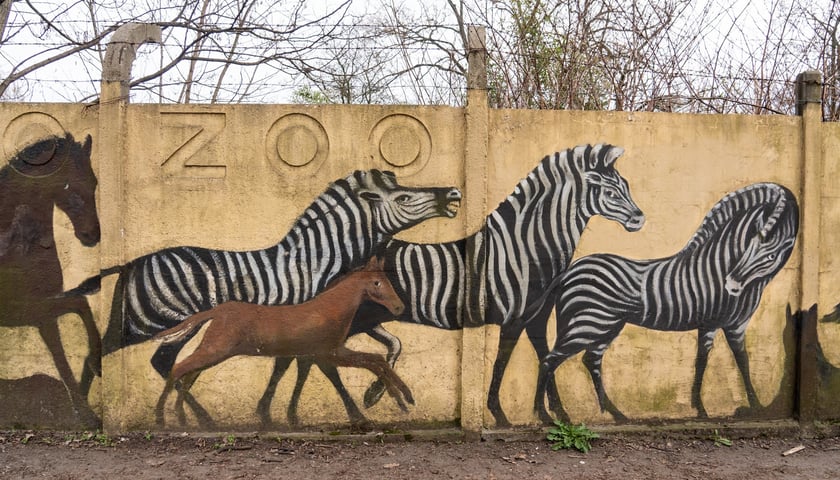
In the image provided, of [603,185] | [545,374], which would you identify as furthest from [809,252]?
[545,374]

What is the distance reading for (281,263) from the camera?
4148 mm

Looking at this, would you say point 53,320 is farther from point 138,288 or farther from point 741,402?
point 741,402

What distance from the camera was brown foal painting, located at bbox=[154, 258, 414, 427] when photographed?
413cm

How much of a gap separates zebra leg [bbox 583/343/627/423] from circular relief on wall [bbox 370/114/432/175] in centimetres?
195

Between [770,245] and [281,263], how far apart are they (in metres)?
3.82

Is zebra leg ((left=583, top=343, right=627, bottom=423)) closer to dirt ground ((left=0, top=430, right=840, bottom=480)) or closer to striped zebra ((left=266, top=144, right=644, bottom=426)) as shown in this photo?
dirt ground ((left=0, top=430, right=840, bottom=480))

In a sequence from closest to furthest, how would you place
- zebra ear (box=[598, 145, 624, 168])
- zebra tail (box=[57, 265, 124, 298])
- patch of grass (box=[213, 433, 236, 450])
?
patch of grass (box=[213, 433, 236, 450])
zebra tail (box=[57, 265, 124, 298])
zebra ear (box=[598, 145, 624, 168])

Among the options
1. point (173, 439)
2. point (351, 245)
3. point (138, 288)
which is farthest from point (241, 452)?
point (351, 245)

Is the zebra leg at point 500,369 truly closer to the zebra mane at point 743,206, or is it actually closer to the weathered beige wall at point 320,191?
the weathered beige wall at point 320,191

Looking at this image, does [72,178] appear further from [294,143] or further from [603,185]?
[603,185]

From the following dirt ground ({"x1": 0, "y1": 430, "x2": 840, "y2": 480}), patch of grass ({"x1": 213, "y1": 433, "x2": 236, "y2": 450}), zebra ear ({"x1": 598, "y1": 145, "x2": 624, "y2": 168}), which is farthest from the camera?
zebra ear ({"x1": 598, "y1": 145, "x2": 624, "y2": 168})

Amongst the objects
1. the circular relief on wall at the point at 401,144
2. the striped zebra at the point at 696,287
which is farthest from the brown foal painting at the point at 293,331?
the striped zebra at the point at 696,287

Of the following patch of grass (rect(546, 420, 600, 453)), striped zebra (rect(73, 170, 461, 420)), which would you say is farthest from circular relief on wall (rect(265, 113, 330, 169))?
patch of grass (rect(546, 420, 600, 453))

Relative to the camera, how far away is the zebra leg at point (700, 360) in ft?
14.2
